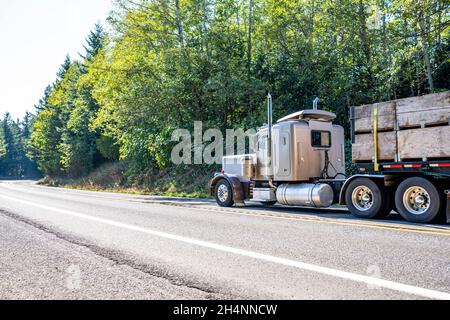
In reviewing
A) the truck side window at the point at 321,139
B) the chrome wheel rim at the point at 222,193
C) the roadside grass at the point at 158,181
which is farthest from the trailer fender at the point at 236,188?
the roadside grass at the point at 158,181

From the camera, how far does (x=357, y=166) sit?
933cm

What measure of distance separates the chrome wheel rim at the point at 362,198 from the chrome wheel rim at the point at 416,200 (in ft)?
2.71

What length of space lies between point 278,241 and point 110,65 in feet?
72.8

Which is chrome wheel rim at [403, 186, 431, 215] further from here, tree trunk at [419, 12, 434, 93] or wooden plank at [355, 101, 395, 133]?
tree trunk at [419, 12, 434, 93]

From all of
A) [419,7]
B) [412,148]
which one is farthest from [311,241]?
[419,7]

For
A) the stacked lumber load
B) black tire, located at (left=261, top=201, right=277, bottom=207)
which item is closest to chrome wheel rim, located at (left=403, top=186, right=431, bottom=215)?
the stacked lumber load

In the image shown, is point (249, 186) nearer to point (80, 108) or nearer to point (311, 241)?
point (311, 241)

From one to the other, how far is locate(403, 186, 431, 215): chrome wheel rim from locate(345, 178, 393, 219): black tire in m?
0.52

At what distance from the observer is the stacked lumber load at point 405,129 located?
25.4ft

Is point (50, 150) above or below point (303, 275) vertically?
above

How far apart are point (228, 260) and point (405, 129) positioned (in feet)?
18.0

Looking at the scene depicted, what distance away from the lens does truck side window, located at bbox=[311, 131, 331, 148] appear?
11.5 metres

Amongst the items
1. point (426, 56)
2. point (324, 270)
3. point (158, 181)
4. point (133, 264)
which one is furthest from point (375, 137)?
point (158, 181)
